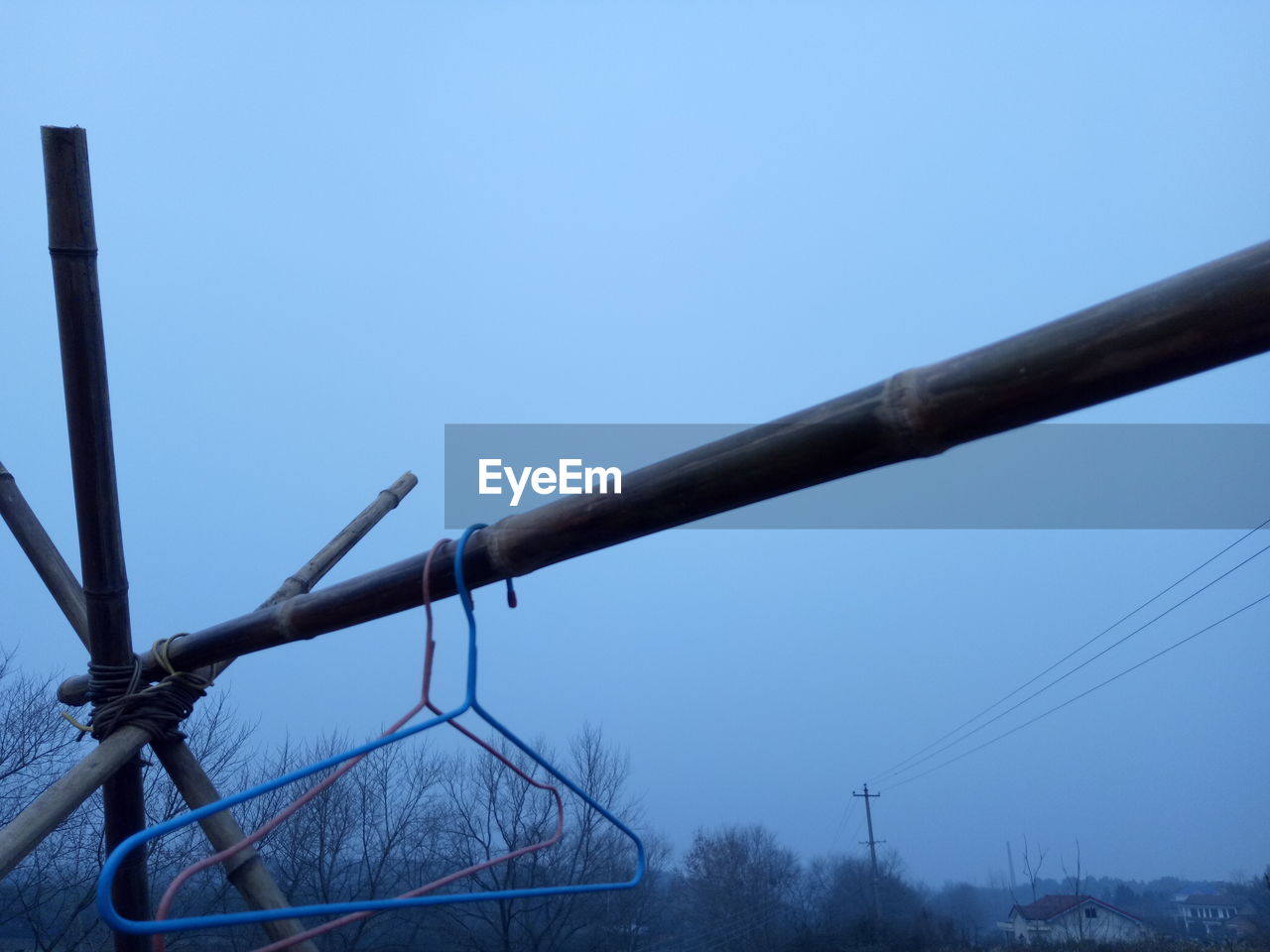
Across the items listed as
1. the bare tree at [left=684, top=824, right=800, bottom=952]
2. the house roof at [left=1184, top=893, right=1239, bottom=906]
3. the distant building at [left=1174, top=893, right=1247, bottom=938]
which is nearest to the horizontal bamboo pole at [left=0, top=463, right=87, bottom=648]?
the bare tree at [left=684, top=824, right=800, bottom=952]

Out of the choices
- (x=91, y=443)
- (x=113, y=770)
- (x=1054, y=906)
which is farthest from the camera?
(x=1054, y=906)

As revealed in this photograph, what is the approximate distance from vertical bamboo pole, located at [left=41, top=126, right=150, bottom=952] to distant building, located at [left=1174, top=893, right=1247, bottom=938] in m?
3.58

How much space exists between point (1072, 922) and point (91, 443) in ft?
13.2

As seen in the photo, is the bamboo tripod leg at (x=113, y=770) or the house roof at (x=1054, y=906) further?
the house roof at (x=1054, y=906)

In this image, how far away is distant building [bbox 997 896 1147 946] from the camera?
145 inches

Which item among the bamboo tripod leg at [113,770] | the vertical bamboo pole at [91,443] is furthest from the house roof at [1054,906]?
the vertical bamboo pole at [91,443]

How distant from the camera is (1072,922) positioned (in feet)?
12.7

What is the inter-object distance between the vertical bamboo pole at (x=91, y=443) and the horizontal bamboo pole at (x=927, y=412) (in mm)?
748

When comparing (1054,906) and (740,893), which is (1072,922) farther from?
(740,893)

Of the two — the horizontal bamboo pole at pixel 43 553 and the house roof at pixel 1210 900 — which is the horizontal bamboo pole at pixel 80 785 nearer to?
the horizontal bamboo pole at pixel 43 553

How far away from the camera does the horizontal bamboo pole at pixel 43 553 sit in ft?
6.85

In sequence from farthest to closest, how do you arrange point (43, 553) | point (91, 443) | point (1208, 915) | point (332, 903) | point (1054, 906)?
point (1054, 906), point (1208, 915), point (43, 553), point (91, 443), point (332, 903)

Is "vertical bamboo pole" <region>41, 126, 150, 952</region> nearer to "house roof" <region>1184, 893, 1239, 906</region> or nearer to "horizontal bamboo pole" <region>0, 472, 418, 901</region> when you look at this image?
"horizontal bamboo pole" <region>0, 472, 418, 901</region>

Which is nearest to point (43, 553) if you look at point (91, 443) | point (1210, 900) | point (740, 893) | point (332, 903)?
point (91, 443)
